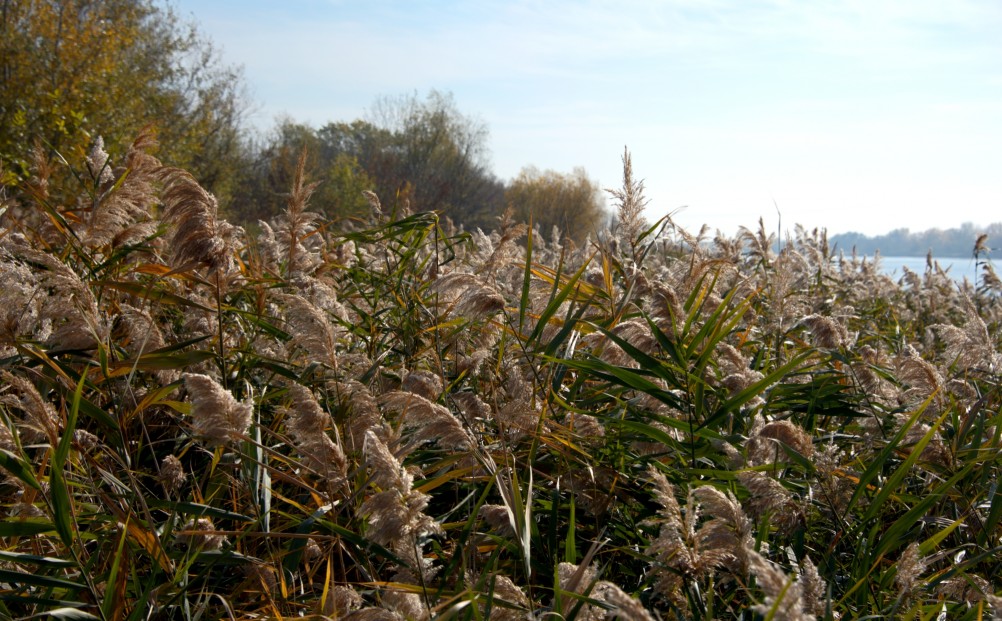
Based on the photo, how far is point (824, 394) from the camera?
3053mm

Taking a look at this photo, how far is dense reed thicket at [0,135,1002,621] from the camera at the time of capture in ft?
6.26

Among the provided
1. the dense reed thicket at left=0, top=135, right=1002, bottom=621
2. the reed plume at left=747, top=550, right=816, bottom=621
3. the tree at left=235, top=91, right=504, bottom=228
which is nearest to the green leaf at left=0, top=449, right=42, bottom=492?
the dense reed thicket at left=0, top=135, right=1002, bottom=621

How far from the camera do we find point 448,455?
2738mm

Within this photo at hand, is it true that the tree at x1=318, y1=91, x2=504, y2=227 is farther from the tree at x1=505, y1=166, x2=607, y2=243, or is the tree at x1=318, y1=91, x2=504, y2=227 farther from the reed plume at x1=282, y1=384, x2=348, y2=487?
the reed plume at x1=282, y1=384, x2=348, y2=487

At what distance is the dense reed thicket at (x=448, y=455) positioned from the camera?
191 cm

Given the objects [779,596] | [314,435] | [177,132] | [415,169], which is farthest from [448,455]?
[415,169]

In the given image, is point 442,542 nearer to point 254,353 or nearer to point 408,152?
point 254,353

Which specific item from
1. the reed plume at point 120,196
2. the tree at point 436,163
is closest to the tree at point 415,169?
the tree at point 436,163

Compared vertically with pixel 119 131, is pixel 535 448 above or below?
below

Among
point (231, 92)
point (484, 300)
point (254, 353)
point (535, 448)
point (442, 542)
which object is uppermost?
point (231, 92)

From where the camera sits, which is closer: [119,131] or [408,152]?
[119,131]

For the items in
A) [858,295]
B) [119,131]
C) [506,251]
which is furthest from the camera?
[119,131]

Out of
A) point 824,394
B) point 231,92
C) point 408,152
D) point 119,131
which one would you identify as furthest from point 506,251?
point 408,152

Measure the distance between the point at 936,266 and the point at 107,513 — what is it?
8579mm
